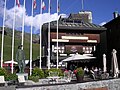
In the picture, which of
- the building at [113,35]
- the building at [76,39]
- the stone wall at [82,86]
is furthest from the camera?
the building at [113,35]

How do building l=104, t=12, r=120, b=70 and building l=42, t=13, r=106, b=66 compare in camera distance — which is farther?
building l=104, t=12, r=120, b=70

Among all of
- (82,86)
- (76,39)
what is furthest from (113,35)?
(82,86)

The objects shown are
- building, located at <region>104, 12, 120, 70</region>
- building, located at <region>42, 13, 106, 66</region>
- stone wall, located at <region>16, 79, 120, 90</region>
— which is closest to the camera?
stone wall, located at <region>16, 79, 120, 90</region>

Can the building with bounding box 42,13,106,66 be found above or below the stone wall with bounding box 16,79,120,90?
above

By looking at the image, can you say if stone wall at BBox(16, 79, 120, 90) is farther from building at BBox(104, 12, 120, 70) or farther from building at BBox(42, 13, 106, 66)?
building at BBox(42, 13, 106, 66)

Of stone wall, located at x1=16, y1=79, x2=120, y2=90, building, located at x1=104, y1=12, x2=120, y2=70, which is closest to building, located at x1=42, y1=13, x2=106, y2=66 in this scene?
building, located at x1=104, y1=12, x2=120, y2=70

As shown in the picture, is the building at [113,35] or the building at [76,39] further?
the building at [113,35]

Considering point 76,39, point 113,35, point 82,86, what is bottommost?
point 82,86

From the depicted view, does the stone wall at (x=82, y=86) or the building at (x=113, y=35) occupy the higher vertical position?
the building at (x=113, y=35)

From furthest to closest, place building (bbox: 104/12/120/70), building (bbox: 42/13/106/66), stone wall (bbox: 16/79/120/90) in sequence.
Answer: building (bbox: 104/12/120/70)
building (bbox: 42/13/106/66)
stone wall (bbox: 16/79/120/90)

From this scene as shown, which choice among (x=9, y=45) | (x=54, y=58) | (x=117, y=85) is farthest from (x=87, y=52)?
(x=9, y=45)

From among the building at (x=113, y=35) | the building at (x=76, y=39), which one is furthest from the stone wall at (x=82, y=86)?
the building at (x=76, y=39)

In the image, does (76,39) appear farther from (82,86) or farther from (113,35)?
(82,86)

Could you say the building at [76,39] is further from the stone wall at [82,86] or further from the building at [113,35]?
the stone wall at [82,86]
